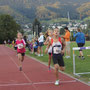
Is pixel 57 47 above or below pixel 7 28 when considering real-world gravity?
below

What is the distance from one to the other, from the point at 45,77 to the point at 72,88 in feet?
6.80

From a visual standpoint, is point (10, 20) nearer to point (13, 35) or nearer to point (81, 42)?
point (13, 35)

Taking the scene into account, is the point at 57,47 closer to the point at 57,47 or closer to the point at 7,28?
the point at 57,47

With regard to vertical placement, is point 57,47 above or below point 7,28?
below

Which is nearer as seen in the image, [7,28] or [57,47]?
[57,47]

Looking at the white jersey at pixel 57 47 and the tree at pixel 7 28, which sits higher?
the tree at pixel 7 28

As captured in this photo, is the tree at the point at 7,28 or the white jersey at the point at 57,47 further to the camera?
the tree at the point at 7,28

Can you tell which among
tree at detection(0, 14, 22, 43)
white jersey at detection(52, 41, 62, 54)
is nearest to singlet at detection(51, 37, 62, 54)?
white jersey at detection(52, 41, 62, 54)

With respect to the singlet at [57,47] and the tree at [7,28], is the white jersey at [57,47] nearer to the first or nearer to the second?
the singlet at [57,47]

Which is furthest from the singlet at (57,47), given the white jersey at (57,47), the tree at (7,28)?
the tree at (7,28)

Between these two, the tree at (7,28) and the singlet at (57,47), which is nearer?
the singlet at (57,47)

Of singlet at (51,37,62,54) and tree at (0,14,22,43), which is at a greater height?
tree at (0,14,22,43)

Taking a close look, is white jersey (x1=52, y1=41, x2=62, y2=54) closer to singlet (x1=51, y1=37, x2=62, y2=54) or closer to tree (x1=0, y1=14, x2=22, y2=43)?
singlet (x1=51, y1=37, x2=62, y2=54)

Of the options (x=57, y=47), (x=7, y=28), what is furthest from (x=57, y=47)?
(x=7, y=28)
